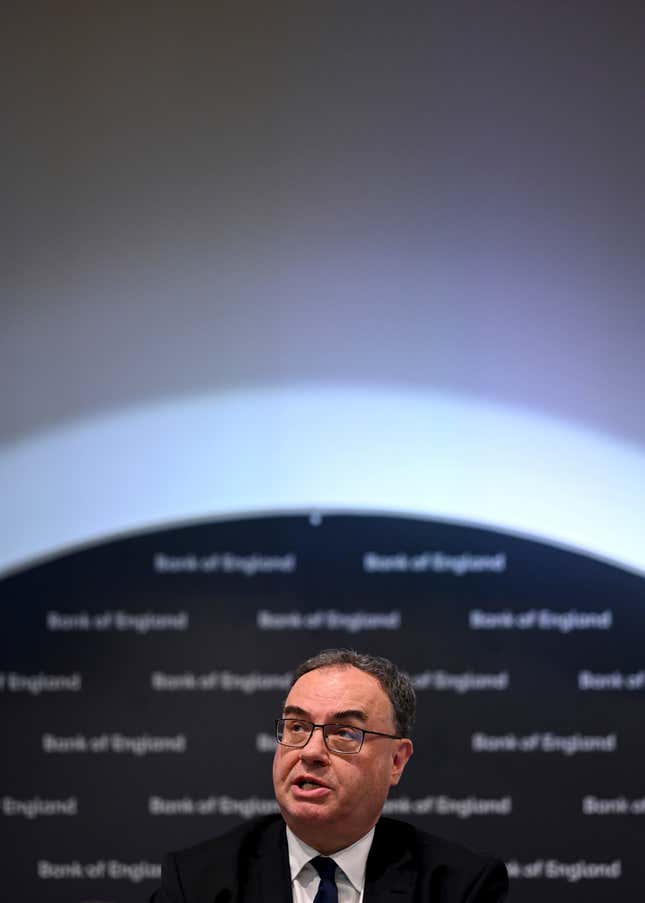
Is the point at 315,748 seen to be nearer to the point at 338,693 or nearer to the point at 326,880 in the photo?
the point at 338,693

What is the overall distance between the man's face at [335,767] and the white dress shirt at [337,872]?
0.02 metres

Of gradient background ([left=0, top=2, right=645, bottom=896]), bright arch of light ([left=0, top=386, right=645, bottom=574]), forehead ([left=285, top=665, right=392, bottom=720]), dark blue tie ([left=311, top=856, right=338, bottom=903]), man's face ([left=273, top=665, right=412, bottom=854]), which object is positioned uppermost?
gradient background ([left=0, top=2, right=645, bottom=896])

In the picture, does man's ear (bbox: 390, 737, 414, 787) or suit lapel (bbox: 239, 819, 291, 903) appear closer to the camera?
suit lapel (bbox: 239, 819, 291, 903)

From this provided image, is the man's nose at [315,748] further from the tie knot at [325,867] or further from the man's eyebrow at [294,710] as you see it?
the tie knot at [325,867]

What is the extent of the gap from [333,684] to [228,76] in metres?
2.07

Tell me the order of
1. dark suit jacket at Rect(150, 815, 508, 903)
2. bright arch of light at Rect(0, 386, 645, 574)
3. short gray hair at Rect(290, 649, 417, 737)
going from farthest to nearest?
bright arch of light at Rect(0, 386, 645, 574) < short gray hair at Rect(290, 649, 417, 737) < dark suit jacket at Rect(150, 815, 508, 903)

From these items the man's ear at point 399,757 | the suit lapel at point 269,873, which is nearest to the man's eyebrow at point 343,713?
the man's ear at point 399,757

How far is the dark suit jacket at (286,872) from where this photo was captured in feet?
6.40

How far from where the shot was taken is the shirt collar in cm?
201

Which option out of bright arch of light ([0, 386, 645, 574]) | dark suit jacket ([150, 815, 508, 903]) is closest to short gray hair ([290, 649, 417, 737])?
dark suit jacket ([150, 815, 508, 903])

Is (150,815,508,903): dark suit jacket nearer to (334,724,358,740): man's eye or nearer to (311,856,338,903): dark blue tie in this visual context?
(311,856,338,903): dark blue tie

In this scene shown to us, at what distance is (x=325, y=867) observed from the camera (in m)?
2.00

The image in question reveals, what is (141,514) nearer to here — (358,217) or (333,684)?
(358,217)

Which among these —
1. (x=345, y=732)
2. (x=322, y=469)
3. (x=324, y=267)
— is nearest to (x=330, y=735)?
(x=345, y=732)
